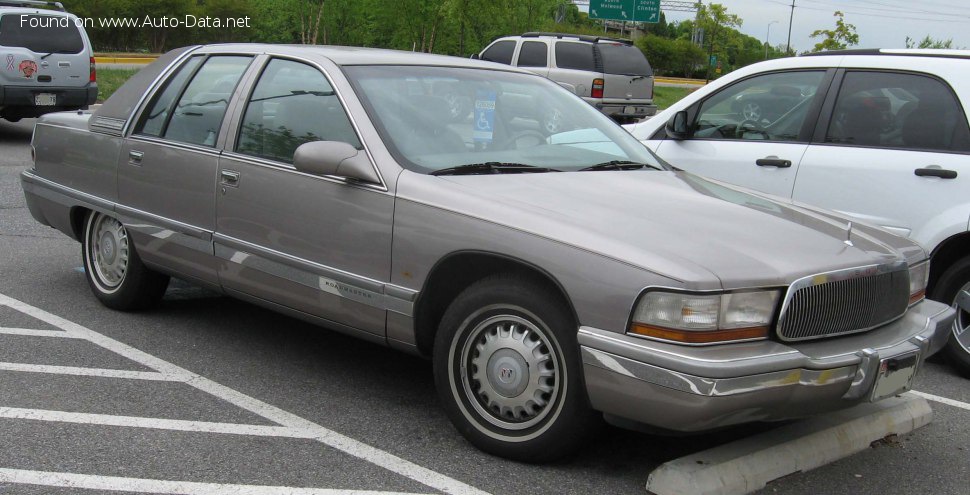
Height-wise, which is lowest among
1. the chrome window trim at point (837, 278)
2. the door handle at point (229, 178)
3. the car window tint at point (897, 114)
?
the chrome window trim at point (837, 278)

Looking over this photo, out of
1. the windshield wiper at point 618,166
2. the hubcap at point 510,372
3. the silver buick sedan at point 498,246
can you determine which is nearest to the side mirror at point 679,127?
the silver buick sedan at point 498,246

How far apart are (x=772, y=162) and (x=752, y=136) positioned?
0.33 metres

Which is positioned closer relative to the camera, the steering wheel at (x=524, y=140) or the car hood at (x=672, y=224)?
the car hood at (x=672, y=224)

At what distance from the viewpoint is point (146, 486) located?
3656mm

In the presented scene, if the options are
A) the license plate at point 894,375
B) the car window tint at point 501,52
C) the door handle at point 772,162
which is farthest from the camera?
the car window tint at point 501,52

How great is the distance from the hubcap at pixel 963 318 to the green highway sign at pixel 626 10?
40229 millimetres

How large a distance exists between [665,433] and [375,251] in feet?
4.76

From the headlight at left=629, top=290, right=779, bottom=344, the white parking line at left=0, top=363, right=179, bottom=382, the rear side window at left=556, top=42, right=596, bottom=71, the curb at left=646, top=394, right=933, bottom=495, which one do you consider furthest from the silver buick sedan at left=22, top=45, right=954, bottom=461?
the rear side window at left=556, top=42, right=596, bottom=71

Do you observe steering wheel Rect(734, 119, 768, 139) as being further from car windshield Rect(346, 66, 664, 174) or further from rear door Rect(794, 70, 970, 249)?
car windshield Rect(346, 66, 664, 174)

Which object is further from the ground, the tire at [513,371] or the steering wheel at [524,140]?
the steering wheel at [524,140]

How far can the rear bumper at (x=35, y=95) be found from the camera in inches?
578

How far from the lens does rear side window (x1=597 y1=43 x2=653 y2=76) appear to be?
20.3 m

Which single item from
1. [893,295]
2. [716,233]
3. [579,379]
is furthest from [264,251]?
[893,295]

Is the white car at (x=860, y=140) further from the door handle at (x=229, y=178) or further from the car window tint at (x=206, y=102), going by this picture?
the door handle at (x=229, y=178)
